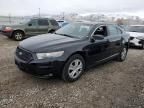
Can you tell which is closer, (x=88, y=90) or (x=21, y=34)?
(x=88, y=90)

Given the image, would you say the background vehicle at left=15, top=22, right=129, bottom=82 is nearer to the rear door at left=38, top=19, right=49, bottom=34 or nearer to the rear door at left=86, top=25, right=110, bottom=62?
the rear door at left=86, top=25, right=110, bottom=62

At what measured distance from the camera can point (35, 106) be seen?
3383 mm

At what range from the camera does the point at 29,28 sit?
38.8 feet

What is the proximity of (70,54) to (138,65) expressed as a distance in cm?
329

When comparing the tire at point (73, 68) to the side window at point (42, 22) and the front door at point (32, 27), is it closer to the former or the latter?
the front door at point (32, 27)

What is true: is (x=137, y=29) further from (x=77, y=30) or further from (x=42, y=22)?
(x=77, y=30)

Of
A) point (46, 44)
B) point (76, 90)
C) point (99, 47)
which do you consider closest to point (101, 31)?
point (99, 47)

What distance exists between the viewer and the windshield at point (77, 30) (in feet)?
16.4

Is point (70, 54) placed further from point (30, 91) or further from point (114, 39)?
point (114, 39)

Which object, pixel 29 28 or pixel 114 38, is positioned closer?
pixel 114 38

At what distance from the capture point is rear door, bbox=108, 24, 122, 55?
18.9ft

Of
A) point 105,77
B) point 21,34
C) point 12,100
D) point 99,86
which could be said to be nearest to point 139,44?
point 105,77

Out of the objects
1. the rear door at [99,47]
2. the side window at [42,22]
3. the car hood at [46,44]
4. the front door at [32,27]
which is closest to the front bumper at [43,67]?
the car hood at [46,44]

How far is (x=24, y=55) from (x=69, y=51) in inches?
42.2
